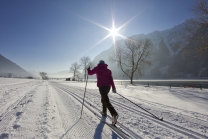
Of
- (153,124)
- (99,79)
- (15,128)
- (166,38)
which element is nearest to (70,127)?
(15,128)

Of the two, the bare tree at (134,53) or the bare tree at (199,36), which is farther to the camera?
the bare tree at (134,53)

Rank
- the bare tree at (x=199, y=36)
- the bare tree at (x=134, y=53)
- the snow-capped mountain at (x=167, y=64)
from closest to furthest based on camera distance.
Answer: the bare tree at (x=199, y=36) < the bare tree at (x=134, y=53) < the snow-capped mountain at (x=167, y=64)

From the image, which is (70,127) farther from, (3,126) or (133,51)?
(133,51)

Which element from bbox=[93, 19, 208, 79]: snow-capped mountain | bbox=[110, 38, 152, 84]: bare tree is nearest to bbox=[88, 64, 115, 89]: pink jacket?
bbox=[110, 38, 152, 84]: bare tree

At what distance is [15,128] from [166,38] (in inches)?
8139

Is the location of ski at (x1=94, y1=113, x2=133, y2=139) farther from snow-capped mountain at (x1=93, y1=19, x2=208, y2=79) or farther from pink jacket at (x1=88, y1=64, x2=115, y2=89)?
snow-capped mountain at (x1=93, y1=19, x2=208, y2=79)

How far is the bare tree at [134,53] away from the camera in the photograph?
2830 centimetres

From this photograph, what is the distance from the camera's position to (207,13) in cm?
1196

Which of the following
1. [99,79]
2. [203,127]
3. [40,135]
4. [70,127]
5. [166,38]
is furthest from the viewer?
[166,38]

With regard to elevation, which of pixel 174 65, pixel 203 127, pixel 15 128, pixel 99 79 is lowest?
pixel 203 127

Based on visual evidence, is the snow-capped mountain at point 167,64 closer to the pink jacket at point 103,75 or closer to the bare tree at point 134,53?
the bare tree at point 134,53

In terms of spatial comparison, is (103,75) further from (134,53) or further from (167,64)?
(167,64)

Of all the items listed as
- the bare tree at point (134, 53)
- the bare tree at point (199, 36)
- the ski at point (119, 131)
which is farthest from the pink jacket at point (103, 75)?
the bare tree at point (134, 53)

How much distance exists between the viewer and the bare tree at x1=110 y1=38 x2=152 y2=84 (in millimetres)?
28297
